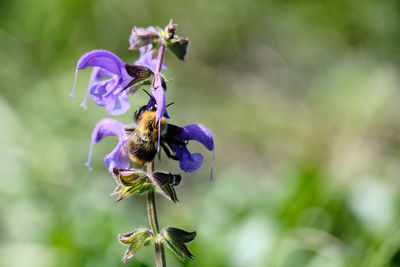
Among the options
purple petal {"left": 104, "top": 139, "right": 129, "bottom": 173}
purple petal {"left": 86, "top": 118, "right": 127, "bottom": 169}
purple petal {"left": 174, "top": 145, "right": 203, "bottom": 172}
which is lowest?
purple petal {"left": 174, "top": 145, "right": 203, "bottom": 172}

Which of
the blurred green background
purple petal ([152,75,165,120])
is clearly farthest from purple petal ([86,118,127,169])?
the blurred green background

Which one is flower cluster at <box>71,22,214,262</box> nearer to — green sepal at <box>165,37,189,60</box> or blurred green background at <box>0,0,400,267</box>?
green sepal at <box>165,37,189,60</box>

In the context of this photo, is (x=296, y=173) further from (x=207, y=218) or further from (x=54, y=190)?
(x=54, y=190)

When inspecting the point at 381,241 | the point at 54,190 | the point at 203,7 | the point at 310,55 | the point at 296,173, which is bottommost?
the point at 381,241

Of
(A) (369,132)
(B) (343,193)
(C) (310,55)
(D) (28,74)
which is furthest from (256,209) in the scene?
(C) (310,55)

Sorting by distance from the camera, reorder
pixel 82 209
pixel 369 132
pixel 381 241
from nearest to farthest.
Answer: pixel 381 241
pixel 82 209
pixel 369 132

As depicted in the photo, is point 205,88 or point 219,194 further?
point 205,88

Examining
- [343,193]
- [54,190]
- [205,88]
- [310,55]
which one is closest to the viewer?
[343,193]
